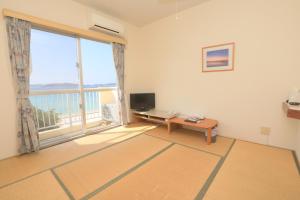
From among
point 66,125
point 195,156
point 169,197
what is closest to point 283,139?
point 195,156

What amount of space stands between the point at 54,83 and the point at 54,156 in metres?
1.41

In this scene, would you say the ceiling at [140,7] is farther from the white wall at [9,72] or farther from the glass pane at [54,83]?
the glass pane at [54,83]

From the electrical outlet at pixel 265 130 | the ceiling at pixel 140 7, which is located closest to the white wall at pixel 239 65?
the electrical outlet at pixel 265 130

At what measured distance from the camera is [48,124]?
3156 mm

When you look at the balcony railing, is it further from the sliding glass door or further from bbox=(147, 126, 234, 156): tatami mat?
bbox=(147, 126, 234, 156): tatami mat

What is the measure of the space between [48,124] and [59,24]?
2.06m

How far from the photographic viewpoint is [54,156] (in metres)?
2.26

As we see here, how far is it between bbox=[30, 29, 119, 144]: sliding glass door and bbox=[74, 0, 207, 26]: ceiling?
0.75 metres

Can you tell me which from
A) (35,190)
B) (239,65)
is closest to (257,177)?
(239,65)

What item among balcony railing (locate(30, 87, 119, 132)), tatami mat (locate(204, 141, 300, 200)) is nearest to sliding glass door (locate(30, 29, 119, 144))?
balcony railing (locate(30, 87, 119, 132))

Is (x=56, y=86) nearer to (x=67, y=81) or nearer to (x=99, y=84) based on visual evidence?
(x=67, y=81)

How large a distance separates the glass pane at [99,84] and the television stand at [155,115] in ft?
1.75

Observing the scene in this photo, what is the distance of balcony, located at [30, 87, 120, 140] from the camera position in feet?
9.93

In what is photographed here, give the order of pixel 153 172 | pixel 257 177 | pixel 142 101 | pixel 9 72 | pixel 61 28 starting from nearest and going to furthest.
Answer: pixel 257 177, pixel 153 172, pixel 9 72, pixel 61 28, pixel 142 101
